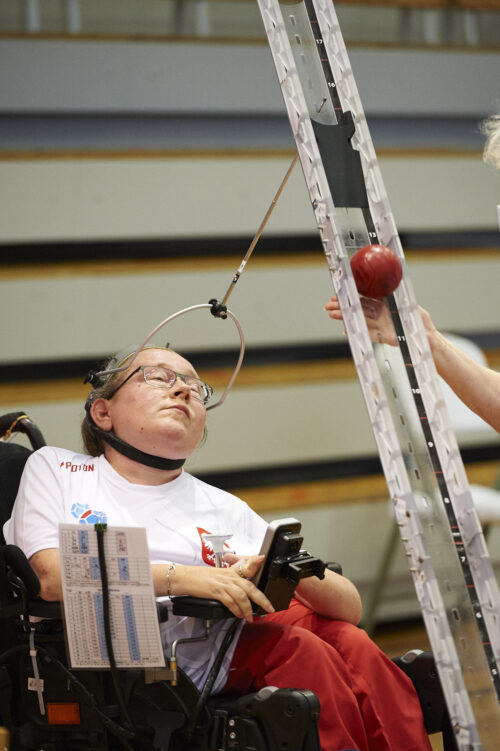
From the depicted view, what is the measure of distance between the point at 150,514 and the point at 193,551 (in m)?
Result: 0.12

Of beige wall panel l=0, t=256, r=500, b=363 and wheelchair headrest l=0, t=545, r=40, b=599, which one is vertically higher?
beige wall panel l=0, t=256, r=500, b=363

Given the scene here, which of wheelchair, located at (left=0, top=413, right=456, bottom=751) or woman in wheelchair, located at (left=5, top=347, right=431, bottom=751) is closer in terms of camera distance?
wheelchair, located at (left=0, top=413, right=456, bottom=751)

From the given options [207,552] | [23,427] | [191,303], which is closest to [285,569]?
[207,552]

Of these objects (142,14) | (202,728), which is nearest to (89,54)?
(142,14)

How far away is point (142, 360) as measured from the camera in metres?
2.16

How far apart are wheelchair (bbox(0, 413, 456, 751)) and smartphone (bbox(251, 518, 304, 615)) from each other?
0.09 m

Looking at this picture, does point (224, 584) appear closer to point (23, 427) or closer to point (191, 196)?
point (23, 427)

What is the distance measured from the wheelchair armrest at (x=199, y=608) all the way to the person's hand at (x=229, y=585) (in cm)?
1

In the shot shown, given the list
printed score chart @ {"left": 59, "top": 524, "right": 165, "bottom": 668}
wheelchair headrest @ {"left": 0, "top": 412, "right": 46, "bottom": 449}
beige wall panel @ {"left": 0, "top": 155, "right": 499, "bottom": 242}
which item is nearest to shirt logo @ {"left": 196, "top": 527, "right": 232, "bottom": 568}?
printed score chart @ {"left": 59, "top": 524, "right": 165, "bottom": 668}

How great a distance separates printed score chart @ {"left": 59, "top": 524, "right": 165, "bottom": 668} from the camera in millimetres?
1686

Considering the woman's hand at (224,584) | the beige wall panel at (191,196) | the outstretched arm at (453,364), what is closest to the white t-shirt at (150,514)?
the woman's hand at (224,584)

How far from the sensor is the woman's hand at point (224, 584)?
1736mm

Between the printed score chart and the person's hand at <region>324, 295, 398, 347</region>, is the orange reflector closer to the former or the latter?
the printed score chart

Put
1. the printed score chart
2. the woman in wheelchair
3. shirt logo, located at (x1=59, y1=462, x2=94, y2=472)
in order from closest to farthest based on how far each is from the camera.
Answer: the printed score chart
the woman in wheelchair
shirt logo, located at (x1=59, y1=462, x2=94, y2=472)
